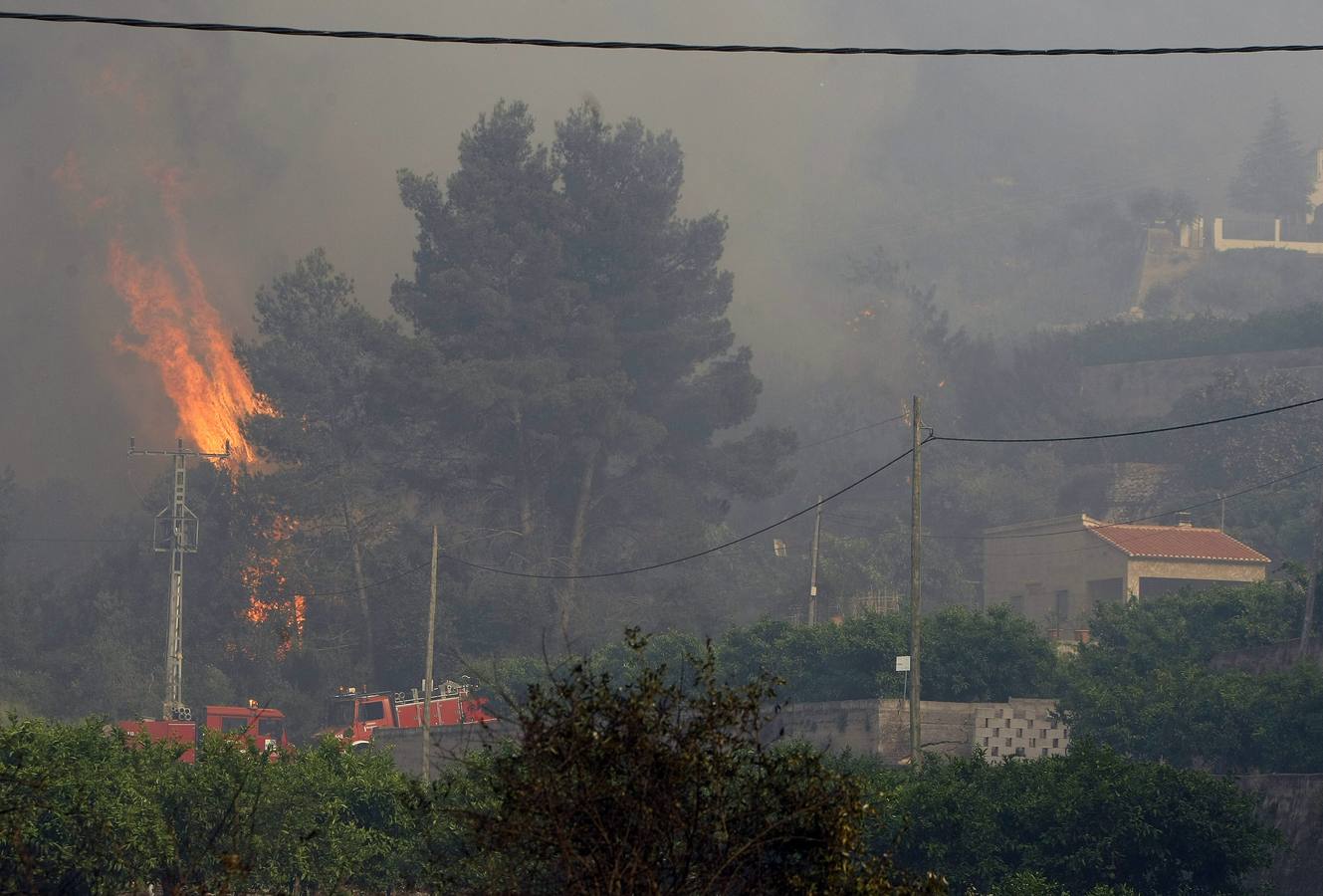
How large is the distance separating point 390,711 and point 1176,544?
34.4 meters

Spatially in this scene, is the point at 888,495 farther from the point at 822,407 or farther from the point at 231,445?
the point at 231,445

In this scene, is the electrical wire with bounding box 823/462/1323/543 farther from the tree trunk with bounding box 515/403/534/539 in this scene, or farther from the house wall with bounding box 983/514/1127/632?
the tree trunk with bounding box 515/403/534/539

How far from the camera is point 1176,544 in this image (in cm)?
7012

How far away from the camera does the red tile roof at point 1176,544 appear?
69188 mm

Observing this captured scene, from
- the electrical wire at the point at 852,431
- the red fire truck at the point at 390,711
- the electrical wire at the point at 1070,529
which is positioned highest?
the electrical wire at the point at 852,431

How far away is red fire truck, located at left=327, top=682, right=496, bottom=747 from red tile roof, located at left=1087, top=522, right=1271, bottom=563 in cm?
2908

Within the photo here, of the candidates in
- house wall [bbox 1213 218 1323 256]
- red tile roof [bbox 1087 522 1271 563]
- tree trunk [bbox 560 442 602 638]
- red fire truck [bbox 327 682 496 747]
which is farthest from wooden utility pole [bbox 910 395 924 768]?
house wall [bbox 1213 218 1323 256]

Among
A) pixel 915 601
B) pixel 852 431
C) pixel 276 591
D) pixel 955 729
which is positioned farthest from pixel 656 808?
pixel 852 431

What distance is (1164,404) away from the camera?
357 feet

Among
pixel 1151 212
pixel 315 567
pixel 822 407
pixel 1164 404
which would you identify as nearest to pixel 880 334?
pixel 822 407

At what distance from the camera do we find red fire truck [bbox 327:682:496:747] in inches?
2387

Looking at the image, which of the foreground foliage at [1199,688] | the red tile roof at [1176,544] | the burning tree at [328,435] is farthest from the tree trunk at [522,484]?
the foreground foliage at [1199,688]

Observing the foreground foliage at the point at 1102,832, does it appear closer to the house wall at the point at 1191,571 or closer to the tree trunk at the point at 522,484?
the house wall at the point at 1191,571

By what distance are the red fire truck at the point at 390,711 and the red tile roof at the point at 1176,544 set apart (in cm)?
2908
